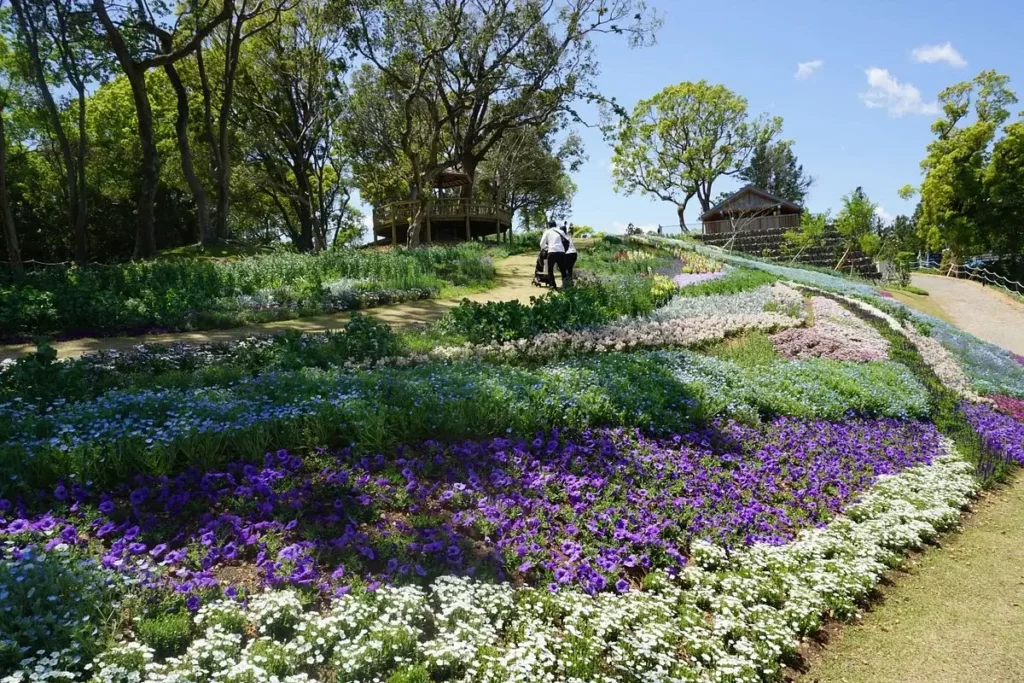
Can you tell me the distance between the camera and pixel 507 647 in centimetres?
326

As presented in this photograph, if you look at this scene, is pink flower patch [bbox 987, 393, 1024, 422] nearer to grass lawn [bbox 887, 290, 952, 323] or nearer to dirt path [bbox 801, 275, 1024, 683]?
dirt path [bbox 801, 275, 1024, 683]

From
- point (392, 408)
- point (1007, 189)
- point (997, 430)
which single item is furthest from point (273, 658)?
point (1007, 189)

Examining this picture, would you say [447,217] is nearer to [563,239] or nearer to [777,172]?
[563,239]

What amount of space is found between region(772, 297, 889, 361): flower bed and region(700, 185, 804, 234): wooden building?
32603 mm

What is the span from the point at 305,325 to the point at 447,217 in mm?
19368

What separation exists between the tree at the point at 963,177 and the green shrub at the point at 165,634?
4527cm

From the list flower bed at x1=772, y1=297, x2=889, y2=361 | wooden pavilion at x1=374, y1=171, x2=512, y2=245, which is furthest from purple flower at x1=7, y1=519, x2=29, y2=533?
wooden pavilion at x1=374, y1=171, x2=512, y2=245

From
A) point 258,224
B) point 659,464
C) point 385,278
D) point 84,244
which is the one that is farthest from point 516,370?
point 258,224

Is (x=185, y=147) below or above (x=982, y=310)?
above

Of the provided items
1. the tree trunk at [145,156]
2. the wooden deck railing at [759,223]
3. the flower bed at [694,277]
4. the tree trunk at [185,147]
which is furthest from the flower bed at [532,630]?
the wooden deck railing at [759,223]

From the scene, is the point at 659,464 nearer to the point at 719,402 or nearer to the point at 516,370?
the point at 719,402

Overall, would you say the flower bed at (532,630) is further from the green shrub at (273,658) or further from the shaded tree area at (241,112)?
the shaded tree area at (241,112)

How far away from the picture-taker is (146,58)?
59.6 feet

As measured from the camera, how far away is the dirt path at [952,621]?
11.7ft
